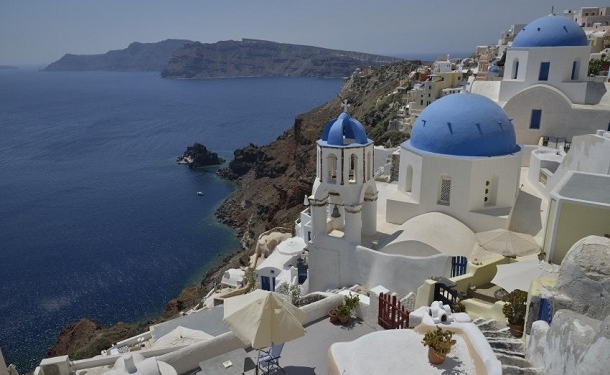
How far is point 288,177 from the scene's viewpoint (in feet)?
224

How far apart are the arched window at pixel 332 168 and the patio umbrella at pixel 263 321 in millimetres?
9088

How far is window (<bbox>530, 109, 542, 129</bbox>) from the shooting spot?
2516cm

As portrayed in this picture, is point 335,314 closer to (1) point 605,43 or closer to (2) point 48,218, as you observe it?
(1) point 605,43

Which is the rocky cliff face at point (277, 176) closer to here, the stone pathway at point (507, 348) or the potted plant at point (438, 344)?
the stone pathway at point (507, 348)

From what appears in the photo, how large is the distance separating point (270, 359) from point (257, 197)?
2259 inches

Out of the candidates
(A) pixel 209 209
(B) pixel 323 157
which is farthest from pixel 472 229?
(A) pixel 209 209

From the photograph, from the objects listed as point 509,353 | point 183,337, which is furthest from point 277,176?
point 509,353

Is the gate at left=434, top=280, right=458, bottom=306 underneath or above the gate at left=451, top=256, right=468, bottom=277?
above

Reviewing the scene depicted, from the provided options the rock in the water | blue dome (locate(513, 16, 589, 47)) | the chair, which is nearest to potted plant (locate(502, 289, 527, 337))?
the chair

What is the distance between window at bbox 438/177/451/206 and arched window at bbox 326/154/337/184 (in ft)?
15.8

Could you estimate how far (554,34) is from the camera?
25.2 m

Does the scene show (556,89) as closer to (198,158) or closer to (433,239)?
(433,239)

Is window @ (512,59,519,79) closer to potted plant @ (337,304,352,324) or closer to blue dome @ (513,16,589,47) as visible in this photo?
blue dome @ (513,16,589,47)

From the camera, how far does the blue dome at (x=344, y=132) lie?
16.6 metres
